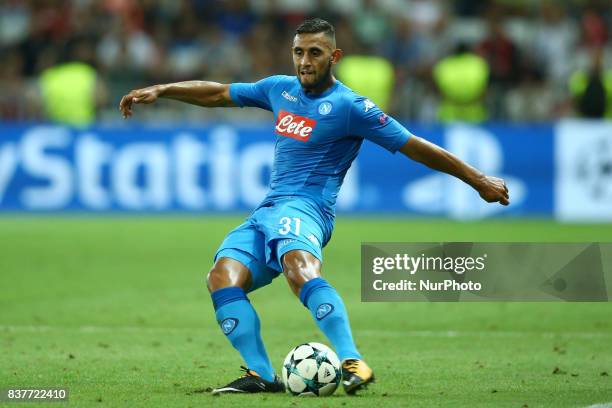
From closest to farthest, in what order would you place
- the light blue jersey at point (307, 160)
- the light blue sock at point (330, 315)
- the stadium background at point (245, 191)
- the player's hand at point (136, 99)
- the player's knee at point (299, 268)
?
the light blue sock at point (330, 315), the player's knee at point (299, 268), the light blue jersey at point (307, 160), the player's hand at point (136, 99), the stadium background at point (245, 191)

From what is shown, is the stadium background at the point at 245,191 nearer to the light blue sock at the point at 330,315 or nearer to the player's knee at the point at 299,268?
the light blue sock at the point at 330,315

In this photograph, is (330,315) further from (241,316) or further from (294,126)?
(294,126)

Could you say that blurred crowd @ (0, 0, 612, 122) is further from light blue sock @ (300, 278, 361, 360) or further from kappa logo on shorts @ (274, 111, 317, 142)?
light blue sock @ (300, 278, 361, 360)

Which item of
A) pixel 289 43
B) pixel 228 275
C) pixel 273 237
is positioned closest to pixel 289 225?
pixel 273 237

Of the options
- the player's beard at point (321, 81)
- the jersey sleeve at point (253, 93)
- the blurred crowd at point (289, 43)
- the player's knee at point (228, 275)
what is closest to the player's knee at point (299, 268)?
the player's knee at point (228, 275)

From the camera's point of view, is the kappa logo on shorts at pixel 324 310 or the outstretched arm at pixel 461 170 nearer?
the kappa logo on shorts at pixel 324 310

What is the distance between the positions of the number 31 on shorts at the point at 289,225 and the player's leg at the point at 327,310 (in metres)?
0.11

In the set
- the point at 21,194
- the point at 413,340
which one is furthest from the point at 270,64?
the point at 413,340

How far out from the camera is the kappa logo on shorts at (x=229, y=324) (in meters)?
6.54

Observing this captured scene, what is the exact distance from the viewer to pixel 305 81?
6777 mm

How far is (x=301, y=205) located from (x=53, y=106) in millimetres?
13062

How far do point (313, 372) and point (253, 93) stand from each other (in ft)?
5.94

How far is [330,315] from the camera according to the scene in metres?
6.33

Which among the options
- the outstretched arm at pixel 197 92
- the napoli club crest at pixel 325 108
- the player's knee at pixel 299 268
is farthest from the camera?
the outstretched arm at pixel 197 92
